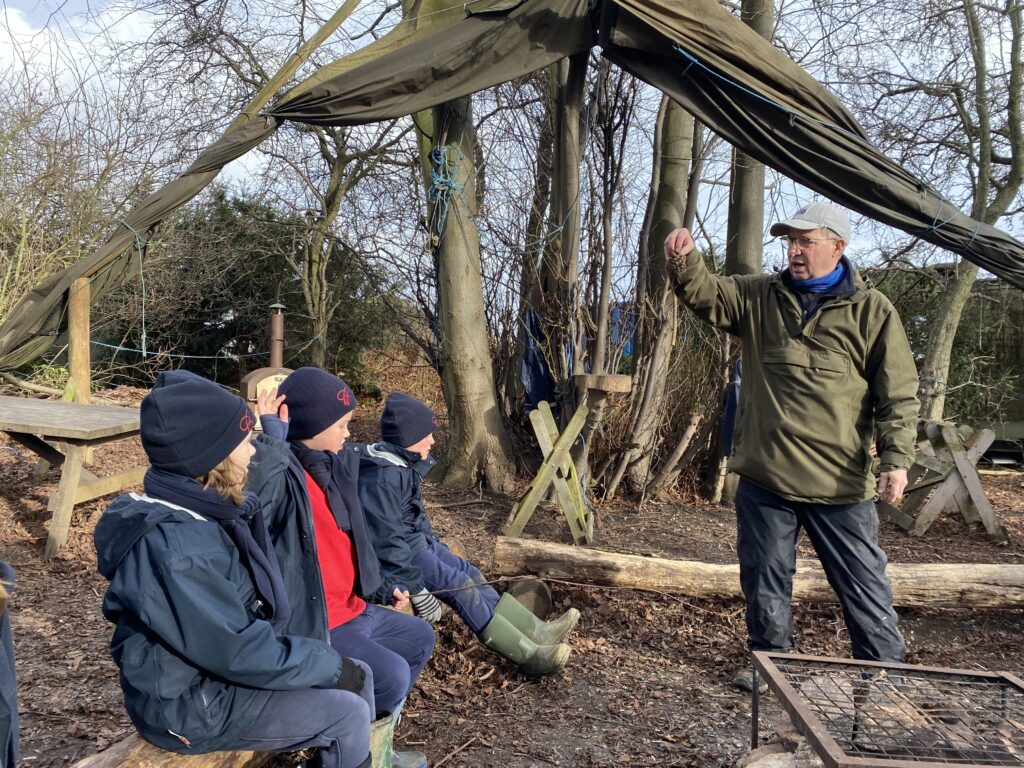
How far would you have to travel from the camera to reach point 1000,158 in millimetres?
9648

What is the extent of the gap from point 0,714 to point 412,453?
1684mm

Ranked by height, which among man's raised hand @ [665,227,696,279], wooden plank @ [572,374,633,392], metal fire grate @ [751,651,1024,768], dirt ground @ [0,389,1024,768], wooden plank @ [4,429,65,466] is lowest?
dirt ground @ [0,389,1024,768]

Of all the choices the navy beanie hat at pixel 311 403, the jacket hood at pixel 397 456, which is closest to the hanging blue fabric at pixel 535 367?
the jacket hood at pixel 397 456

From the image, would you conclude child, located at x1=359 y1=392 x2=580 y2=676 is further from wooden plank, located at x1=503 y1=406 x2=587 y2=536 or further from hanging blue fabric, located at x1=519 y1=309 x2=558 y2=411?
hanging blue fabric, located at x1=519 y1=309 x2=558 y2=411

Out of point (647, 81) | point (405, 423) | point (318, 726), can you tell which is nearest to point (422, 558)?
point (405, 423)

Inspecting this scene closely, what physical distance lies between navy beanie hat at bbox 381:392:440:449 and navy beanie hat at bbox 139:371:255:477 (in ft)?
3.78

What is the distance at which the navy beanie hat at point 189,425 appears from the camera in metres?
1.90

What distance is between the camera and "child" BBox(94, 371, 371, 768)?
5.84 ft

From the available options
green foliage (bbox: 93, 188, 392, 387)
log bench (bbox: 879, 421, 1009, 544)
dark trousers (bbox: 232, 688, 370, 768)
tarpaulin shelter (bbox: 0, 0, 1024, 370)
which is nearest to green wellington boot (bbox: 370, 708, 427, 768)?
dark trousers (bbox: 232, 688, 370, 768)

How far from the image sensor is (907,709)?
248cm

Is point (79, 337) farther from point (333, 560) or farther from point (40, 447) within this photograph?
point (333, 560)

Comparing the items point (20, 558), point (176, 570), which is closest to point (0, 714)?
point (176, 570)

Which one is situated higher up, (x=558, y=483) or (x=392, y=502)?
(x=392, y=502)

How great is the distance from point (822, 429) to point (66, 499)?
4525 millimetres
